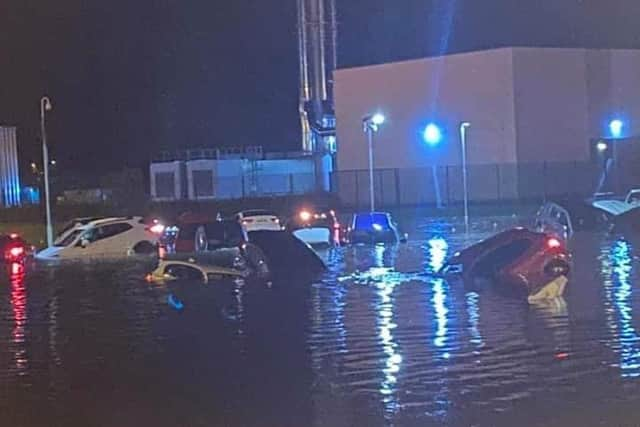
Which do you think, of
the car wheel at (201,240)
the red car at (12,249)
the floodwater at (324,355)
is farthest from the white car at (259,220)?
the floodwater at (324,355)

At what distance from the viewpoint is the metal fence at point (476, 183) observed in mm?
65500

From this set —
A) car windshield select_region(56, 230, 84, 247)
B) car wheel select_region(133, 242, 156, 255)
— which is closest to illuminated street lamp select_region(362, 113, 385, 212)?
car windshield select_region(56, 230, 84, 247)

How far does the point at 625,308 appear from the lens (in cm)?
2031

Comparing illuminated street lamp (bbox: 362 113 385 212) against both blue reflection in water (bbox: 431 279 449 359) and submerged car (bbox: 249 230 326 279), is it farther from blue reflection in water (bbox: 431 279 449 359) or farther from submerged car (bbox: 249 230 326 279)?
blue reflection in water (bbox: 431 279 449 359)

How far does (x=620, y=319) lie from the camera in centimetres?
1888

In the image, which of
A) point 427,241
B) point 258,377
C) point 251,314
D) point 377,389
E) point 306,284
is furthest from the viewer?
point 427,241

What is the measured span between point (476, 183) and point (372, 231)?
23.6 m

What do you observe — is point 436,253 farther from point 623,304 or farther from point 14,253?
point 14,253

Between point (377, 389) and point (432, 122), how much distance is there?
55209 millimetres

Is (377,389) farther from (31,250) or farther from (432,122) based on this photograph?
(432,122)

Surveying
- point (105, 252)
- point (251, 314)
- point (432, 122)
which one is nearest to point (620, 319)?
point (251, 314)

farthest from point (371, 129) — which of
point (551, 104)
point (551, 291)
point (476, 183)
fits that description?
point (551, 291)

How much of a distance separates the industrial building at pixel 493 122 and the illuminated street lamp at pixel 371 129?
807mm

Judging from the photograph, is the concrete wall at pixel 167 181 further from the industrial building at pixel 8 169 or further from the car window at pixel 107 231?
the car window at pixel 107 231
